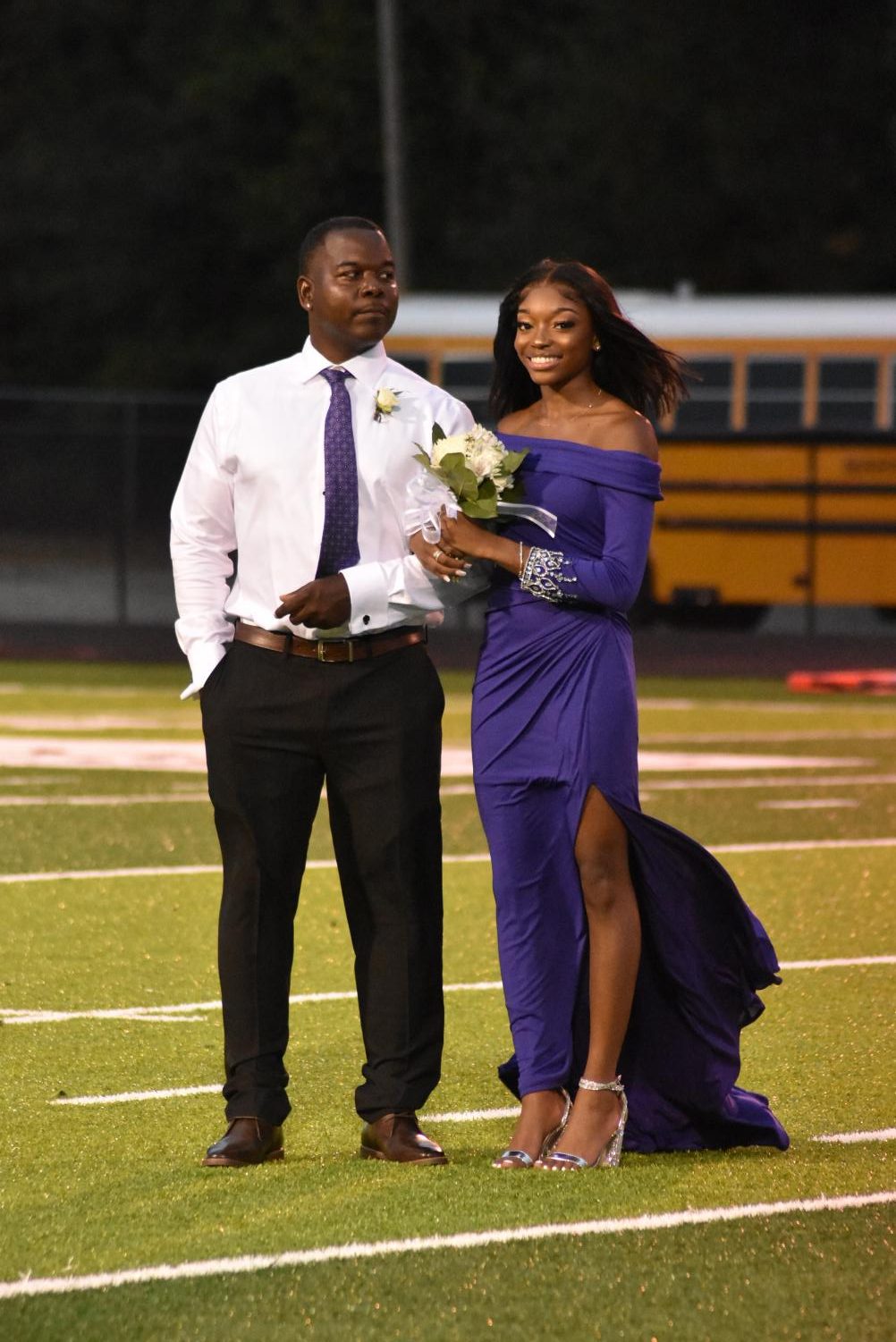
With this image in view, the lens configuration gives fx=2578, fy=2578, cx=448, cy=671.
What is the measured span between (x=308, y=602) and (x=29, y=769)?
8.39 metres

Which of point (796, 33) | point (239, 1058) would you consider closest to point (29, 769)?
point (239, 1058)

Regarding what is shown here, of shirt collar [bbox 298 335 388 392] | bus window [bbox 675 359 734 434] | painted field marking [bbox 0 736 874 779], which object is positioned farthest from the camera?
bus window [bbox 675 359 734 434]

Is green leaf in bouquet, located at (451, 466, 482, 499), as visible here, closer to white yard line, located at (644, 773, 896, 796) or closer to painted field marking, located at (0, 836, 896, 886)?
painted field marking, located at (0, 836, 896, 886)

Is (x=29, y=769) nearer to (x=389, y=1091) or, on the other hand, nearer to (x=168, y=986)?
(x=168, y=986)

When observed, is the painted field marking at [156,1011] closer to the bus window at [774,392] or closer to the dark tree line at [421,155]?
the bus window at [774,392]

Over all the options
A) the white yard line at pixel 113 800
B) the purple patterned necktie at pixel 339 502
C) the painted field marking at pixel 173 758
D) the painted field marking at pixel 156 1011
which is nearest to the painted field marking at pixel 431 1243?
the purple patterned necktie at pixel 339 502

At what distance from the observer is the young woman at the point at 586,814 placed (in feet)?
18.5

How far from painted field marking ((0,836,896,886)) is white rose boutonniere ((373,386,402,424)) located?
476 centimetres

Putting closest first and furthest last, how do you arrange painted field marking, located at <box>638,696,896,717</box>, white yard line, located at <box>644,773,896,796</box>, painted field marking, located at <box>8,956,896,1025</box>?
painted field marking, located at <box>8,956,896,1025</box>
white yard line, located at <box>644,773,896,796</box>
painted field marking, located at <box>638,696,896,717</box>

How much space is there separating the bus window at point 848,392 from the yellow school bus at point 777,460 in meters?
0.01

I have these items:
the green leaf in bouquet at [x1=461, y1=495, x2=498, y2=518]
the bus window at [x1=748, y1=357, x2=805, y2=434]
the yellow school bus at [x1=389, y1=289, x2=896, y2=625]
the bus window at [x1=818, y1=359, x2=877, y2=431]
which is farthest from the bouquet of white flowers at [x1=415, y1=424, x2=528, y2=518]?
the bus window at [x1=818, y1=359, x2=877, y2=431]

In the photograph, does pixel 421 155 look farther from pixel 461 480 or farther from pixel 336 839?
pixel 461 480

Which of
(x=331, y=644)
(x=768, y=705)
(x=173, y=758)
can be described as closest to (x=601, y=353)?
(x=331, y=644)

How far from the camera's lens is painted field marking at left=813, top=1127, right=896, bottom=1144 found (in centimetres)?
606
